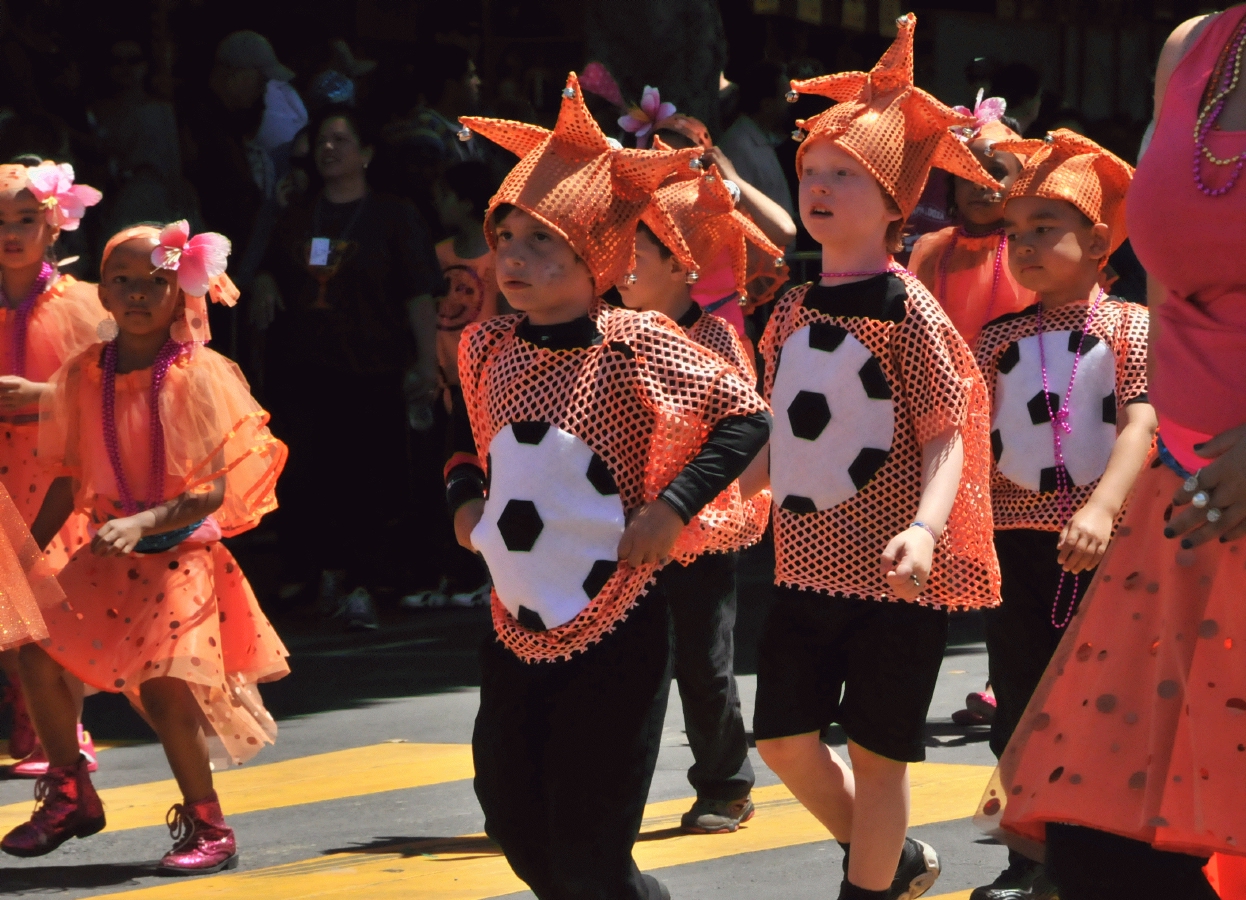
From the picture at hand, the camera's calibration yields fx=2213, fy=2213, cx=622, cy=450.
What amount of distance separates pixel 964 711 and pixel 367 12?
845 cm

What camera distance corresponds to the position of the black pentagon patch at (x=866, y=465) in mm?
4871

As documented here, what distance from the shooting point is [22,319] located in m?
7.07

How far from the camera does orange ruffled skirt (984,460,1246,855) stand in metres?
3.09

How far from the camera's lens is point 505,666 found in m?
4.29

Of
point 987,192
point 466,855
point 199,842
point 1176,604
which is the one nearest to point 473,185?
point 987,192

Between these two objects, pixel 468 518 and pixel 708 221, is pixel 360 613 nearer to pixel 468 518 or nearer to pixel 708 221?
pixel 708 221

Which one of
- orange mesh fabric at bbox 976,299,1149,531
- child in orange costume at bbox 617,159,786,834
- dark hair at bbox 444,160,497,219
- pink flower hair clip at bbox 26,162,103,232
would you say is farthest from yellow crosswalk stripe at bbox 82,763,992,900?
dark hair at bbox 444,160,497,219

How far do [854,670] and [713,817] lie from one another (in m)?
1.44

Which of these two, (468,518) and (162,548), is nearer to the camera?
(468,518)

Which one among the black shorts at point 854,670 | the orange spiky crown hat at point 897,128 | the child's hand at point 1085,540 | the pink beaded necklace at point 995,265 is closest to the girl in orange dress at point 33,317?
the pink beaded necklace at point 995,265

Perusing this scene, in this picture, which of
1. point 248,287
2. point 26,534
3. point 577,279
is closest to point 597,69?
point 248,287

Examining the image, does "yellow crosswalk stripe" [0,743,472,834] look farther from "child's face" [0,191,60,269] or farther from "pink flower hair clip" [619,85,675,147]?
"pink flower hair clip" [619,85,675,147]

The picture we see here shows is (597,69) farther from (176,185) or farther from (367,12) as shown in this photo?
(367,12)

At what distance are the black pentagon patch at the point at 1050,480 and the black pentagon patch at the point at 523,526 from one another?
6.39 ft
